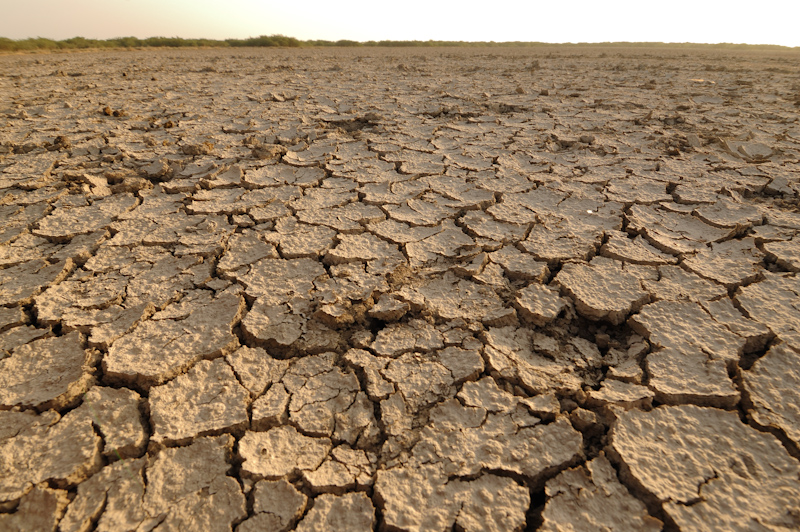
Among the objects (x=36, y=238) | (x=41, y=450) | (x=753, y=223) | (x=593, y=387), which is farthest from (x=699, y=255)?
(x=36, y=238)

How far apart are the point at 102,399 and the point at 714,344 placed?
1708 millimetres

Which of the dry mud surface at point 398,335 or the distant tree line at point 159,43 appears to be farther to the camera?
the distant tree line at point 159,43

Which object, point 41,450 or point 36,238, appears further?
point 36,238

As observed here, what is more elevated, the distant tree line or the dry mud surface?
the distant tree line

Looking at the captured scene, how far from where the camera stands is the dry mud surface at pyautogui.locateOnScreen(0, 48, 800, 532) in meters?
0.92

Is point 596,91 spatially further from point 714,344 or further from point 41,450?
point 41,450

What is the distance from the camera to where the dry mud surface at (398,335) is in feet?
3.01

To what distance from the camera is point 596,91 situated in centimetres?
476

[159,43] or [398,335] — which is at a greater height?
[159,43]

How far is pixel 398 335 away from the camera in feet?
4.43

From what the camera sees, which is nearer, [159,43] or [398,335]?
[398,335]

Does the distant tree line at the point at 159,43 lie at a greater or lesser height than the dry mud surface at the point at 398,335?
greater

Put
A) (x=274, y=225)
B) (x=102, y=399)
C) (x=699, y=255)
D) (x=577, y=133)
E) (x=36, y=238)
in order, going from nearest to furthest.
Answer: (x=102, y=399) < (x=699, y=255) < (x=36, y=238) < (x=274, y=225) < (x=577, y=133)

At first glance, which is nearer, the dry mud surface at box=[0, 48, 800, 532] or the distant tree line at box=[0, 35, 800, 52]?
the dry mud surface at box=[0, 48, 800, 532]
